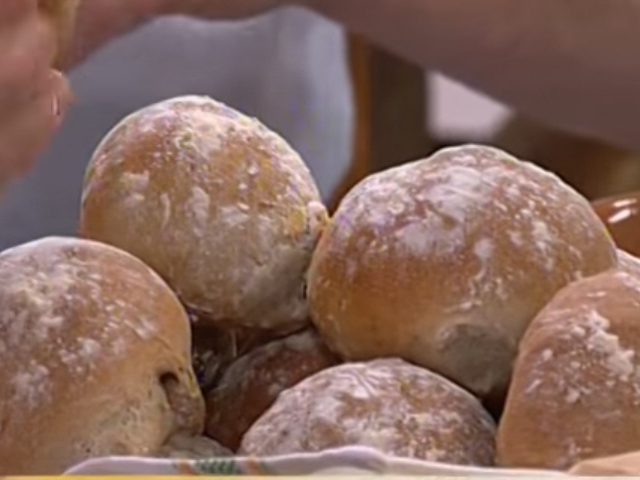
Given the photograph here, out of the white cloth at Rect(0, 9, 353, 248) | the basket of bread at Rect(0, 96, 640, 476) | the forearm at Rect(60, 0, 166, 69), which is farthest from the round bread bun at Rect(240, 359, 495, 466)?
the white cloth at Rect(0, 9, 353, 248)

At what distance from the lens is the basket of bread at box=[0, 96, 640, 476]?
47cm

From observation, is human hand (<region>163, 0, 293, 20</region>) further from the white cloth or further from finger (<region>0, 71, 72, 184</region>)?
finger (<region>0, 71, 72, 184</region>)

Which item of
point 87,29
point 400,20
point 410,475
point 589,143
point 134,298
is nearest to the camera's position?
point 410,475

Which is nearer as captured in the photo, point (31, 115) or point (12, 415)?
point (12, 415)

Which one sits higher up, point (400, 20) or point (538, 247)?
point (538, 247)

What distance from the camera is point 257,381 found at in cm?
55

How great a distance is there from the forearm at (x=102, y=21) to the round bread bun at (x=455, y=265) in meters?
0.43

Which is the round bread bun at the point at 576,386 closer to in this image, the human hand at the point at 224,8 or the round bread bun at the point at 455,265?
the round bread bun at the point at 455,265

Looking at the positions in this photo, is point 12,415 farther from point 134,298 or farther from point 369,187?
point 369,187

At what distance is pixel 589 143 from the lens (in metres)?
2.55

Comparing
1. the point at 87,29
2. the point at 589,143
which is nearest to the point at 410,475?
the point at 87,29

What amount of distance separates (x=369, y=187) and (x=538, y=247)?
0.07m

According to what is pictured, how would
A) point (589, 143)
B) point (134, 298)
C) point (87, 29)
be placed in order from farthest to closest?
1. point (589, 143)
2. point (87, 29)
3. point (134, 298)

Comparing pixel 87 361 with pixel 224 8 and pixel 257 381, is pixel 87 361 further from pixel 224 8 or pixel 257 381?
pixel 224 8
